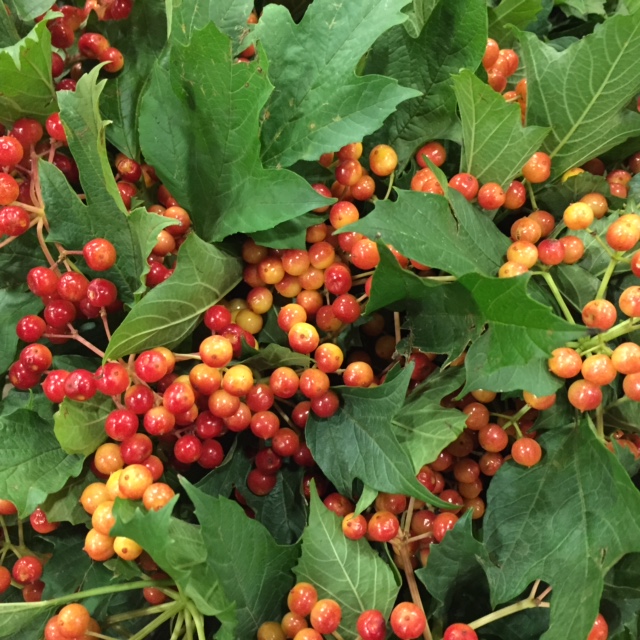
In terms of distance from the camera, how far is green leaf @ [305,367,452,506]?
455 mm

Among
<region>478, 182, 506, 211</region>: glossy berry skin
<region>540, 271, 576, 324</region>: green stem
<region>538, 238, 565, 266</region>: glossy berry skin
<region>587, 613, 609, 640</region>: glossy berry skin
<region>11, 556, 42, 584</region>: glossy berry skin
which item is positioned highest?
<region>478, 182, 506, 211</region>: glossy berry skin

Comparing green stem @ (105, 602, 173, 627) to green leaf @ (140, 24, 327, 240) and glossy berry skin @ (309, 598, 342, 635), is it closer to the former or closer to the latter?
glossy berry skin @ (309, 598, 342, 635)

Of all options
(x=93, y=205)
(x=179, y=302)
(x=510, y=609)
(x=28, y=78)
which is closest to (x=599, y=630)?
(x=510, y=609)

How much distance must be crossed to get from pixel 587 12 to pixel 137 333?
20.6 inches

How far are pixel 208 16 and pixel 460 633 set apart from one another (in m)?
0.50

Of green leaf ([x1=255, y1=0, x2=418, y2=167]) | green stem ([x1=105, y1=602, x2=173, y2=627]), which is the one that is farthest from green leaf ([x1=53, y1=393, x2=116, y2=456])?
green leaf ([x1=255, y1=0, x2=418, y2=167])

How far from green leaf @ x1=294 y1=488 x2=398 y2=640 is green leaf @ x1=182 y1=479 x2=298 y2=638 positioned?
0.06 feet

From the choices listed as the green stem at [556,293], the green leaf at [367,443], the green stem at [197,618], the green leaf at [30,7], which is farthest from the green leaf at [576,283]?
the green leaf at [30,7]

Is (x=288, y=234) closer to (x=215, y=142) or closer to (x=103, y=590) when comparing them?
(x=215, y=142)

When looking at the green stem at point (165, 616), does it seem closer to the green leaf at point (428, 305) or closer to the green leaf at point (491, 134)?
the green leaf at point (428, 305)

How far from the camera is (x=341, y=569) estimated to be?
48 centimetres

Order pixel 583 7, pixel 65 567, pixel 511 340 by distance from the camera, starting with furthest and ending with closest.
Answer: pixel 583 7 → pixel 65 567 → pixel 511 340

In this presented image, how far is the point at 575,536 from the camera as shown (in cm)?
46

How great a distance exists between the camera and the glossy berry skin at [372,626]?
0.46m
